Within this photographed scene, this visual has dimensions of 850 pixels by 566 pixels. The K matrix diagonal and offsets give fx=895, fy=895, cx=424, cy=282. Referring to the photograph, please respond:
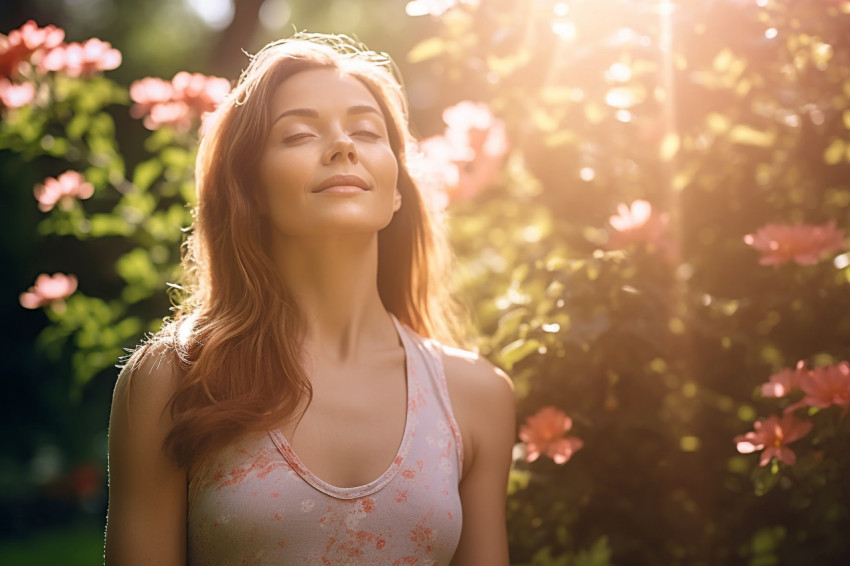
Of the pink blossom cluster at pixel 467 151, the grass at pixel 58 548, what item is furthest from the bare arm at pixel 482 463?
the grass at pixel 58 548

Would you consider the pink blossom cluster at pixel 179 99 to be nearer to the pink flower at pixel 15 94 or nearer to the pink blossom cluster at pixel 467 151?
the pink flower at pixel 15 94

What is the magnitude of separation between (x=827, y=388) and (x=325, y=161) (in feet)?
3.60

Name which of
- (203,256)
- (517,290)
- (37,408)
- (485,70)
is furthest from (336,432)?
(37,408)

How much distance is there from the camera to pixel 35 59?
9.32 feet

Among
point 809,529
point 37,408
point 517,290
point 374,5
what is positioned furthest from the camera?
point 374,5

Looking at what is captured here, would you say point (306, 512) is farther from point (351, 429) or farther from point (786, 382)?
point (786, 382)

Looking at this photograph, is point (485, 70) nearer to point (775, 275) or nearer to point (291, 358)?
point (775, 275)

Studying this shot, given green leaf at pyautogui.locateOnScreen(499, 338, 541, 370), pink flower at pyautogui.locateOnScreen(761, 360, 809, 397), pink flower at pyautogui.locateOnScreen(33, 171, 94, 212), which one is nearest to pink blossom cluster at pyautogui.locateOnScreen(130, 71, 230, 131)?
pink flower at pyautogui.locateOnScreen(33, 171, 94, 212)

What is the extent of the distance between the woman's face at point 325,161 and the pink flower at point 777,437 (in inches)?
34.9

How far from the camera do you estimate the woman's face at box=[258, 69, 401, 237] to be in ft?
6.10

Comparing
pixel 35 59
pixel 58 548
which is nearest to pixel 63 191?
pixel 35 59

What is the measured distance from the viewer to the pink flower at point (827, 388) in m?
1.72

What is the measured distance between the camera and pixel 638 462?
215 centimetres

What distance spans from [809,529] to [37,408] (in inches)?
364
